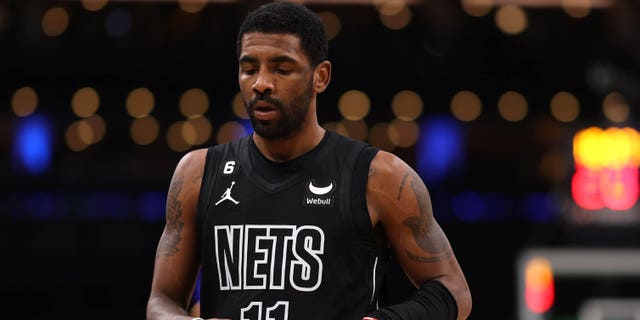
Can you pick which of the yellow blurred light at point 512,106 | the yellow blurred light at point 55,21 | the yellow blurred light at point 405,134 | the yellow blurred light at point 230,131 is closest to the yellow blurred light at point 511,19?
the yellow blurred light at point 512,106

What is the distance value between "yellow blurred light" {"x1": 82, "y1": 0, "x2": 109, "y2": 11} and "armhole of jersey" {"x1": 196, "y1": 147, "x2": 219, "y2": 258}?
44.1 ft

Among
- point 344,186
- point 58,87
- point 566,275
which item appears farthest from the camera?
point 58,87

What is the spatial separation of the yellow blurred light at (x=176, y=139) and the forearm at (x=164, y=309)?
14.2 metres

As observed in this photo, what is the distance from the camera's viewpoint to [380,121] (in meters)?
17.8

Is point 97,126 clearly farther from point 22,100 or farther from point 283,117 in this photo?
point 283,117

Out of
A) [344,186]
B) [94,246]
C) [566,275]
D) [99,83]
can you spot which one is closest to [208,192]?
[344,186]

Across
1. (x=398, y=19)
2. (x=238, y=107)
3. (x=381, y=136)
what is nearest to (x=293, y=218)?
(x=238, y=107)

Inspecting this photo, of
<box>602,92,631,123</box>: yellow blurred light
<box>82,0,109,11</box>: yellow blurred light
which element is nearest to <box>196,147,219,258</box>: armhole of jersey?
<box>602,92,631,123</box>: yellow blurred light

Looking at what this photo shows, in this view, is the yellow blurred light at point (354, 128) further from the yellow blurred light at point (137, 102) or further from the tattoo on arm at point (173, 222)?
the tattoo on arm at point (173, 222)

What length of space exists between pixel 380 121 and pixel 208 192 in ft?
46.3

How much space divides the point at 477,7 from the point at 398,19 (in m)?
1.20

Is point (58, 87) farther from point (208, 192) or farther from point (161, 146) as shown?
point (208, 192)

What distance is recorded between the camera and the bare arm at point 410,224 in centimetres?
365

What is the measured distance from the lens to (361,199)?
362cm
